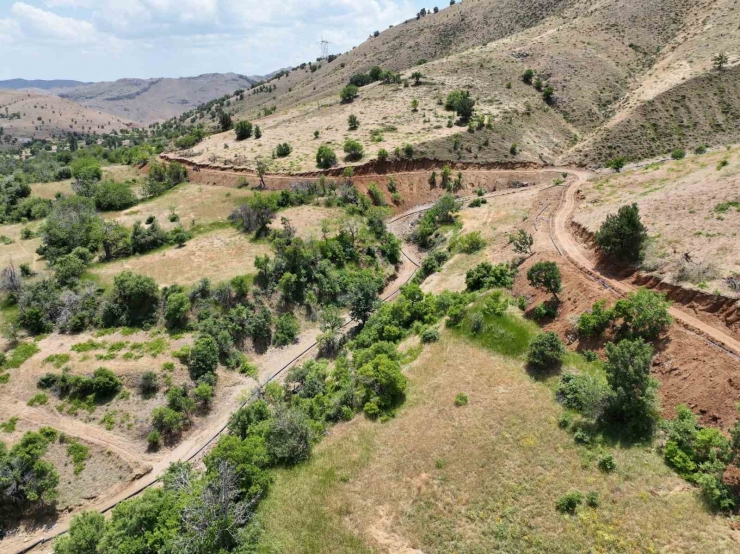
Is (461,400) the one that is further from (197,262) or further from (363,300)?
(197,262)

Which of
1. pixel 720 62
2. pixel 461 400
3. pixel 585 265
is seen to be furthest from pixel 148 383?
pixel 720 62

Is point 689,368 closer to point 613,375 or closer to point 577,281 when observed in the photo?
point 613,375

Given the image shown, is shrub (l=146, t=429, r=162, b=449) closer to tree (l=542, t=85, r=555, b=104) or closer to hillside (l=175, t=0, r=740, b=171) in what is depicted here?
hillside (l=175, t=0, r=740, b=171)

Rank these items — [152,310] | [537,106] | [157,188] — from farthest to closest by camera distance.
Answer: [537,106] < [157,188] < [152,310]

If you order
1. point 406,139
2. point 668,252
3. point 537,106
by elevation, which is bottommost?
point 668,252

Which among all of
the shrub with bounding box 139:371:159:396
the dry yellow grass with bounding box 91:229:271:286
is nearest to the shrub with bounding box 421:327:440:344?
the dry yellow grass with bounding box 91:229:271:286

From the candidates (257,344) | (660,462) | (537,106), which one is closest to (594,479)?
(660,462)

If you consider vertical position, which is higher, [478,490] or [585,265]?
[585,265]
